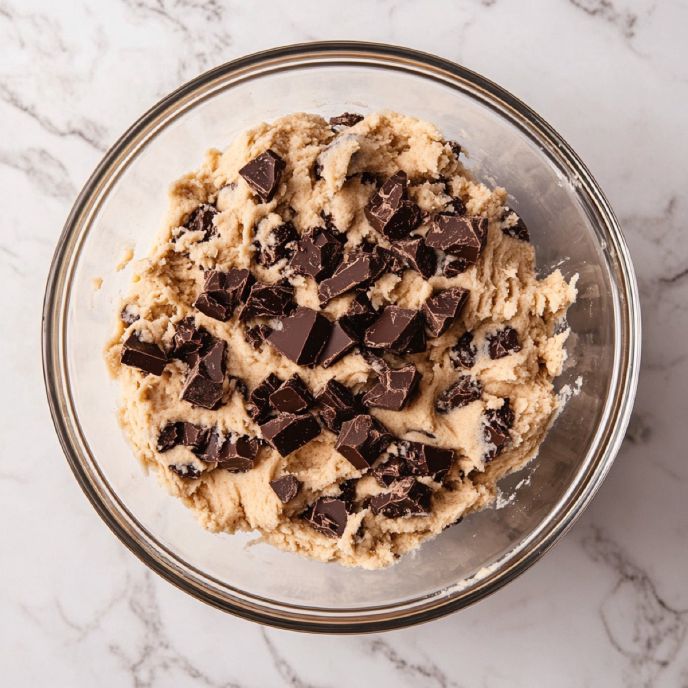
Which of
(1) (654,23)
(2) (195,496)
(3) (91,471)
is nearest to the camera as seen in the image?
(2) (195,496)

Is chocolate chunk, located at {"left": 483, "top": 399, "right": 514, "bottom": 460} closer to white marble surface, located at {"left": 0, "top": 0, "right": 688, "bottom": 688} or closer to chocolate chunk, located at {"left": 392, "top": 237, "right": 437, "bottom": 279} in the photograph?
chocolate chunk, located at {"left": 392, "top": 237, "right": 437, "bottom": 279}

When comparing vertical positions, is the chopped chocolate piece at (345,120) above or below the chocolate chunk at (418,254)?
above

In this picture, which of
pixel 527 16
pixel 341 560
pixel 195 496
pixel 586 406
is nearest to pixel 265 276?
pixel 195 496

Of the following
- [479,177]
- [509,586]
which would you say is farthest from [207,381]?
[509,586]

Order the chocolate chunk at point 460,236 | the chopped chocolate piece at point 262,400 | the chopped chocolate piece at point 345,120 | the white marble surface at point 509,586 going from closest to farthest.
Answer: the chocolate chunk at point 460,236
the chopped chocolate piece at point 262,400
the chopped chocolate piece at point 345,120
the white marble surface at point 509,586

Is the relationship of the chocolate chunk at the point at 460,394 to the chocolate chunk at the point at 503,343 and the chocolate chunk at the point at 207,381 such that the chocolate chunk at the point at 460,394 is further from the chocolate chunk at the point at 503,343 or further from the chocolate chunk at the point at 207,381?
the chocolate chunk at the point at 207,381

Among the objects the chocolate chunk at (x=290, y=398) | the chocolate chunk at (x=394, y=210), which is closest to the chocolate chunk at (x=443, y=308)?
the chocolate chunk at (x=394, y=210)

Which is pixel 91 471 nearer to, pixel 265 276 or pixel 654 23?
pixel 265 276
